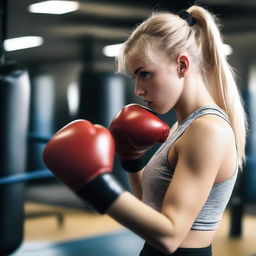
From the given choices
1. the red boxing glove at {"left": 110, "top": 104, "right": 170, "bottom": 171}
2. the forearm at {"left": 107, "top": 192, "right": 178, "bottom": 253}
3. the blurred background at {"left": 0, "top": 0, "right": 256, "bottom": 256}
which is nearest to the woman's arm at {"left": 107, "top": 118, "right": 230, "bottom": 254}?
the forearm at {"left": 107, "top": 192, "right": 178, "bottom": 253}

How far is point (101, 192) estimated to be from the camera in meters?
0.90

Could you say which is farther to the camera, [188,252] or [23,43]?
[23,43]

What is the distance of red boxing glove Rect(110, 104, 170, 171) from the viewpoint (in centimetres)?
123

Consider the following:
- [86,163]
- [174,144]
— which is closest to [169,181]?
[174,144]

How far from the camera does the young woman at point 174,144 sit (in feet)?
2.98

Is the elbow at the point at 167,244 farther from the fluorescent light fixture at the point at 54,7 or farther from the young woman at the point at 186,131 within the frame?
the fluorescent light fixture at the point at 54,7

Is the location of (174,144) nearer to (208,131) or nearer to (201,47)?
(208,131)

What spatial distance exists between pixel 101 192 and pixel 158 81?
263 mm

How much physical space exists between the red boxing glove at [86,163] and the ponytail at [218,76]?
11.6 inches

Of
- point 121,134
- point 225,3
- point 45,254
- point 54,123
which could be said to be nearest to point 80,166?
point 121,134

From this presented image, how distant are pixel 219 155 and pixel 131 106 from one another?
404 mm

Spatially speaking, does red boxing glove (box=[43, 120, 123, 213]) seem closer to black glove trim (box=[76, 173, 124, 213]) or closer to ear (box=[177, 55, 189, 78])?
black glove trim (box=[76, 173, 124, 213])

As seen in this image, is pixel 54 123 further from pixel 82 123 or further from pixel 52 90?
pixel 82 123

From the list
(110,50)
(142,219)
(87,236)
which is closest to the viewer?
(142,219)
